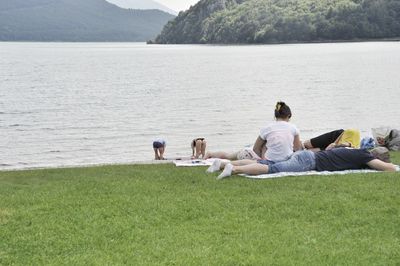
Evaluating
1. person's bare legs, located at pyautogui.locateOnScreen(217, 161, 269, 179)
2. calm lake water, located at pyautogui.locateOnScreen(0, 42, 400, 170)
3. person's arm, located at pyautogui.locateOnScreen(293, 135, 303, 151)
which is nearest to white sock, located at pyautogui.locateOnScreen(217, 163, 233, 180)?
Answer: person's bare legs, located at pyautogui.locateOnScreen(217, 161, 269, 179)

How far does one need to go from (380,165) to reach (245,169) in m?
2.45

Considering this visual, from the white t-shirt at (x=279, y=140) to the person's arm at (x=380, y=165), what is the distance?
4.73 feet

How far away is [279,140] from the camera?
1145 centimetres

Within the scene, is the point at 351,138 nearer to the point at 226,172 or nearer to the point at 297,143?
the point at 297,143

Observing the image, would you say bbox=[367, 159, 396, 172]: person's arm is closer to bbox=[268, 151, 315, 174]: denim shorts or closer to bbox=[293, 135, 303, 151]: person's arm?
bbox=[268, 151, 315, 174]: denim shorts

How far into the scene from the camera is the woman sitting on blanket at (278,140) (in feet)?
37.8

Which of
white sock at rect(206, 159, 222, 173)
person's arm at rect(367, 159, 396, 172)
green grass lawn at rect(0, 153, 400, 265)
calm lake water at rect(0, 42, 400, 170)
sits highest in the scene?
green grass lawn at rect(0, 153, 400, 265)

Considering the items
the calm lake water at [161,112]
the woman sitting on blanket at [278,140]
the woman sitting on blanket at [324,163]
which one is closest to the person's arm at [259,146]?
the woman sitting on blanket at [278,140]

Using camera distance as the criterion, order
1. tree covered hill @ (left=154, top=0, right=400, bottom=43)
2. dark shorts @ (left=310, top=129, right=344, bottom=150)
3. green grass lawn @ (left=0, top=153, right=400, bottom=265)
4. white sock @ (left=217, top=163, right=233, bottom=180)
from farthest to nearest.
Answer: tree covered hill @ (left=154, top=0, right=400, bottom=43) < dark shorts @ (left=310, top=129, right=344, bottom=150) < white sock @ (left=217, top=163, right=233, bottom=180) < green grass lawn @ (left=0, top=153, right=400, bottom=265)

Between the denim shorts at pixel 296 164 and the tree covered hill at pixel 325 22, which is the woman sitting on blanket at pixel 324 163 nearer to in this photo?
the denim shorts at pixel 296 164

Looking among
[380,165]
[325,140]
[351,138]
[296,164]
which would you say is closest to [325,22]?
[325,140]

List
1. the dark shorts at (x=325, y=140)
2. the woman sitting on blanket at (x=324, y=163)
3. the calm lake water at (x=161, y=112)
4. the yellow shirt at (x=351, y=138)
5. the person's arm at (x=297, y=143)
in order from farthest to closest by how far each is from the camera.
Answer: the calm lake water at (x=161, y=112), the dark shorts at (x=325, y=140), the yellow shirt at (x=351, y=138), the person's arm at (x=297, y=143), the woman sitting on blanket at (x=324, y=163)

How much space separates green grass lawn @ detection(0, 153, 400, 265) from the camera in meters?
6.66

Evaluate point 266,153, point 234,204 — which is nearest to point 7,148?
point 266,153
